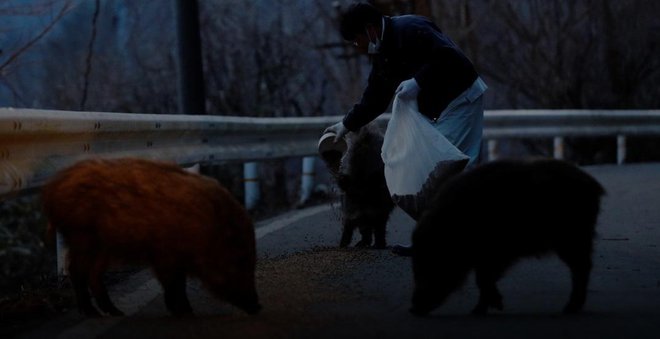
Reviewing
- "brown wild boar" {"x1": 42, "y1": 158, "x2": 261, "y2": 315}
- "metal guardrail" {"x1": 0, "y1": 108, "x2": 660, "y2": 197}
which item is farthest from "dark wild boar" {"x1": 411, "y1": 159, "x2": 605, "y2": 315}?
"metal guardrail" {"x1": 0, "y1": 108, "x2": 660, "y2": 197}

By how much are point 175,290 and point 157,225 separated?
398 millimetres

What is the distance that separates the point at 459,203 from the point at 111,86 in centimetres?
1267

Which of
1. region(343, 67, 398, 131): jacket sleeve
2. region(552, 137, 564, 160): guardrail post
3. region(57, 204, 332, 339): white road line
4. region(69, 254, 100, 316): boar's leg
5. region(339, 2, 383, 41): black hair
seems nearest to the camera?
region(57, 204, 332, 339): white road line

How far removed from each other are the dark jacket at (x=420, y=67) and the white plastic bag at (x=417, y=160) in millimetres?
148

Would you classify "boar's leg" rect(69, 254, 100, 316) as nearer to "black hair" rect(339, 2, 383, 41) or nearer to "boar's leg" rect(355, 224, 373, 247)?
"black hair" rect(339, 2, 383, 41)

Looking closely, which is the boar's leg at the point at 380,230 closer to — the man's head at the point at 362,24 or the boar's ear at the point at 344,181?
the boar's ear at the point at 344,181

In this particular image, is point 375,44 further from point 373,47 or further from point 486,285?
point 486,285

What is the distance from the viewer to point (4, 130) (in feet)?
20.5

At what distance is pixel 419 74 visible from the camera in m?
7.72

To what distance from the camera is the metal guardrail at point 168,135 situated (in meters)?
6.48

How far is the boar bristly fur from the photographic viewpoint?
8273 millimetres

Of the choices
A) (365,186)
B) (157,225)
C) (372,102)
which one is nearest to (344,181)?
(365,186)

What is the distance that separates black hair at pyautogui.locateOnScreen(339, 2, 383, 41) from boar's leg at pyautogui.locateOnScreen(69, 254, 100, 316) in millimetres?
2713

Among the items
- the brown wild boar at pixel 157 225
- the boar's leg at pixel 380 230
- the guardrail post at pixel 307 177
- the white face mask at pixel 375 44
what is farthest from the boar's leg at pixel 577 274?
the guardrail post at pixel 307 177
